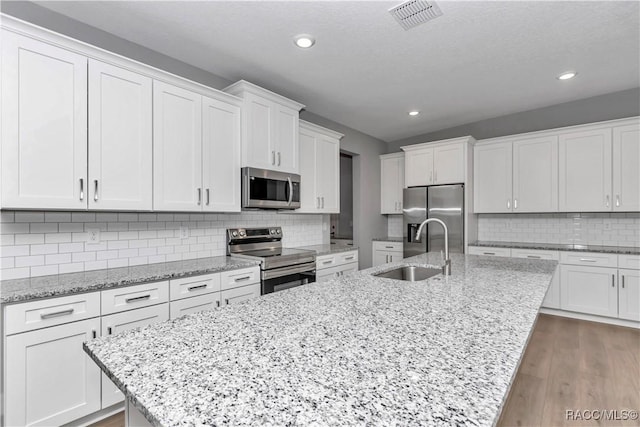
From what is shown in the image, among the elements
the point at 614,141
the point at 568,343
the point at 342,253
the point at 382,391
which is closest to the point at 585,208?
the point at 614,141

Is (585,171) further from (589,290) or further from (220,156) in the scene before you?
(220,156)

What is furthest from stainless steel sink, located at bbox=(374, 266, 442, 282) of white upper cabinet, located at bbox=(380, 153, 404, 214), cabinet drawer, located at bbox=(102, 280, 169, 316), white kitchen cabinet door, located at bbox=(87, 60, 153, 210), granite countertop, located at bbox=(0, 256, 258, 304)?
white upper cabinet, located at bbox=(380, 153, 404, 214)

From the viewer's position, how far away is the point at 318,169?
3893 mm

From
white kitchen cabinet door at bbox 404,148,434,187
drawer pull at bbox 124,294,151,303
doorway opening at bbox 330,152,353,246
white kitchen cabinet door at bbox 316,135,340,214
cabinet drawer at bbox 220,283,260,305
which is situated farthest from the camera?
doorway opening at bbox 330,152,353,246

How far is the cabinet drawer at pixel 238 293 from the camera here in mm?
2508

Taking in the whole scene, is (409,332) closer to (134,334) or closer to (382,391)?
(382,391)

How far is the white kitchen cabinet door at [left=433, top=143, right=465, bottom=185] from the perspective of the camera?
171 inches

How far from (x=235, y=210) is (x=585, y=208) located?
398 cm

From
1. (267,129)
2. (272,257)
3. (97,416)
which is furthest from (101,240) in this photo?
(267,129)

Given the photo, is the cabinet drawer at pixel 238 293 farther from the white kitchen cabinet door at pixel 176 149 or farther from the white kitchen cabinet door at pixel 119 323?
the white kitchen cabinet door at pixel 176 149

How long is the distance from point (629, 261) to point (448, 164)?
219 centimetres

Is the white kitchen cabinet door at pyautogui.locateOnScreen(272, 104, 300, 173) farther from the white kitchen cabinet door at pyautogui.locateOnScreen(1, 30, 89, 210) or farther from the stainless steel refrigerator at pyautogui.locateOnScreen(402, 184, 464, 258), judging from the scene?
the stainless steel refrigerator at pyautogui.locateOnScreen(402, 184, 464, 258)

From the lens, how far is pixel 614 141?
3539 millimetres

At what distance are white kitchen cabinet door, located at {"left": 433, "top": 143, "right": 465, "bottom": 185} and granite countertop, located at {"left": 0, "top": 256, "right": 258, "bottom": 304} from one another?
307 cm
